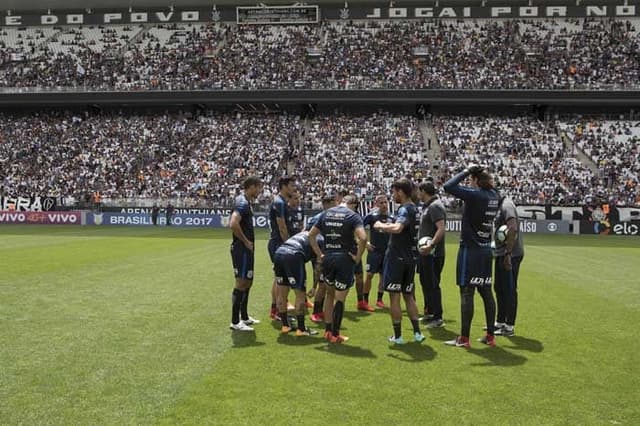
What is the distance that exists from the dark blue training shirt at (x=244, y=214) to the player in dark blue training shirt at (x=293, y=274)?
1.71ft

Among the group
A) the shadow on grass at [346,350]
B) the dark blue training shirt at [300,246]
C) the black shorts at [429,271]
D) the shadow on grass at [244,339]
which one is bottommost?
the shadow on grass at [346,350]

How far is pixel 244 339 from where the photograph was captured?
7.90m

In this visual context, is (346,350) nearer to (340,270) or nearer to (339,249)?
(340,270)

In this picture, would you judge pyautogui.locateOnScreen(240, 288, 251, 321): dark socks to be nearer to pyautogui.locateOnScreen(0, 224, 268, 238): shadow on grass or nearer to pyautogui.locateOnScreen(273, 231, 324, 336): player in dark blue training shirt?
pyautogui.locateOnScreen(273, 231, 324, 336): player in dark blue training shirt

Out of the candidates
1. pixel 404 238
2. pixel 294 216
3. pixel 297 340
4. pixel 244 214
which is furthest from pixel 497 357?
pixel 294 216

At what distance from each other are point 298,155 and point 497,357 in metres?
36.5

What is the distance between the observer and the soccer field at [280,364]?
5219mm

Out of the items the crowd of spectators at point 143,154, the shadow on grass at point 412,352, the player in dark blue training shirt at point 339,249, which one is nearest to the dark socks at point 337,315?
the player in dark blue training shirt at point 339,249

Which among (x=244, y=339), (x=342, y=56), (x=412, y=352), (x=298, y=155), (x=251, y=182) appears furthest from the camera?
(x=342, y=56)

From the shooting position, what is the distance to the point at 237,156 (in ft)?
140

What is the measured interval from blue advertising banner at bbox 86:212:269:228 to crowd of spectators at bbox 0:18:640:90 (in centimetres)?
1452

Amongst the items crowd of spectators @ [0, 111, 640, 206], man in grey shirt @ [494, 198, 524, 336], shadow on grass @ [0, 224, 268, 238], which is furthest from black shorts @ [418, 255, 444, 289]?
crowd of spectators @ [0, 111, 640, 206]

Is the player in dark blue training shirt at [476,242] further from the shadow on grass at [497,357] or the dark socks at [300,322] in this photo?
the dark socks at [300,322]

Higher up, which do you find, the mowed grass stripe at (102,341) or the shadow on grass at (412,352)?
the mowed grass stripe at (102,341)
